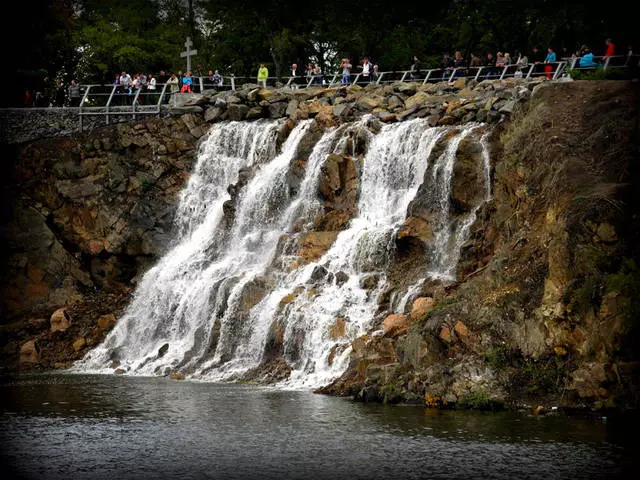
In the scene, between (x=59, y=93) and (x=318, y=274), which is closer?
(x=318, y=274)

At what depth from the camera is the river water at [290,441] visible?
2092cm

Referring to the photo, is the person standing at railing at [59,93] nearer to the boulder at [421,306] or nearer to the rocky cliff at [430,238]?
the rocky cliff at [430,238]

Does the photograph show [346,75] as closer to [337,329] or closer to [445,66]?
[445,66]

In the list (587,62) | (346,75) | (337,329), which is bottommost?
(337,329)

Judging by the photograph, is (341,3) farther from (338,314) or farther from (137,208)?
(338,314)

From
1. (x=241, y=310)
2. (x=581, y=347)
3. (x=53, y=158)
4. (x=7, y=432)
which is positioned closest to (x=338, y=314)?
(x=241, y=310)

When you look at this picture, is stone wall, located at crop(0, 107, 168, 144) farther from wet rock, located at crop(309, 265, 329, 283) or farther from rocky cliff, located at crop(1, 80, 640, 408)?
wet rock, located at crop(309, 265, 329, 283)

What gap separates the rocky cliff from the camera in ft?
90.7

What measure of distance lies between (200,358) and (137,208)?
12.8 meters

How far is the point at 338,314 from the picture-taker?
1404 inches

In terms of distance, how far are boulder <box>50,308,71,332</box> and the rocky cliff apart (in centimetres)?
6

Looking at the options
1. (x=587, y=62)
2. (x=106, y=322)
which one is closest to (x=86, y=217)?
(x=106, y=322)

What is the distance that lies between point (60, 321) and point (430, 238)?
698 inches

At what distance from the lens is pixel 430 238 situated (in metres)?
37.7
